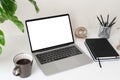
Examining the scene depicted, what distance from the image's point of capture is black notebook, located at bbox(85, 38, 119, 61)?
3.51 feet

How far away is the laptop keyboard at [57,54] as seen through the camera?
1.03 metres

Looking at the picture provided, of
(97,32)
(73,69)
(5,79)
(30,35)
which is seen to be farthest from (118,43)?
(5,79)

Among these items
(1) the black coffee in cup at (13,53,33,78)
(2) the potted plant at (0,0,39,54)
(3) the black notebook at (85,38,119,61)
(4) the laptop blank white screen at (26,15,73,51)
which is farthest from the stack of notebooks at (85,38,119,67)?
(2) the potted plant at (0,0,39,54)

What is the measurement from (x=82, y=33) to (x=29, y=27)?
386 mm

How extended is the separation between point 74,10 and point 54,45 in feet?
1.04

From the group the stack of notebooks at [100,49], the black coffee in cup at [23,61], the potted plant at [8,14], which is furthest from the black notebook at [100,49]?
the potted plant at [8,14]

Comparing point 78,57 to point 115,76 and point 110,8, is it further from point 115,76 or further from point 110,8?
point 110,8

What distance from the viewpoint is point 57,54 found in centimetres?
107

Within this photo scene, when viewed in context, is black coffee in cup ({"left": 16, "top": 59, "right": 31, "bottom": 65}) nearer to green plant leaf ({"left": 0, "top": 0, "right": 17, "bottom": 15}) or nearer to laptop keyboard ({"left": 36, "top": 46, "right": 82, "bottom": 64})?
laptop keyboard ({"left": 36, "top": 46, "right": 82, "bottom": 64})

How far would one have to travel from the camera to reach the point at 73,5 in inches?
49.6

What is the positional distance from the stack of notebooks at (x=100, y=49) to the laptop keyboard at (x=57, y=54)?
0.30 feet

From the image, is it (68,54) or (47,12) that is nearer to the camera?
(68,54)

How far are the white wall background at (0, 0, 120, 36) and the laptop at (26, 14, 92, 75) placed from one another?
0.37 ft

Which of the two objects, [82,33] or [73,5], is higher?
[73,5]
